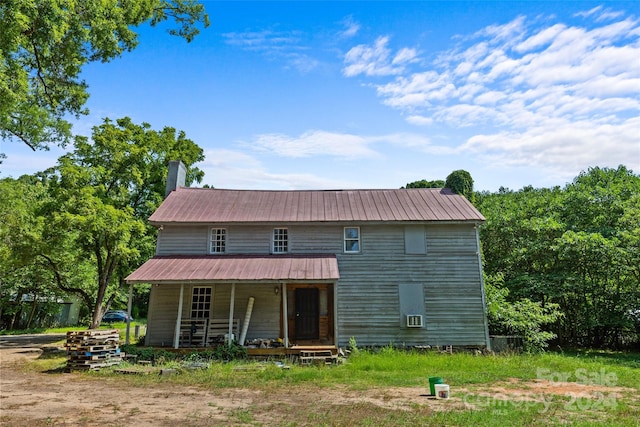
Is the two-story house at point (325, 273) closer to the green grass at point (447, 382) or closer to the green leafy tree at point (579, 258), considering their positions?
the green grass at point (447, 382)

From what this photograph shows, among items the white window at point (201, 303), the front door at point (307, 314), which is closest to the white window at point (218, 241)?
the white window at point (201, 303)

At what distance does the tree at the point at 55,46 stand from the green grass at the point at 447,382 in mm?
8300

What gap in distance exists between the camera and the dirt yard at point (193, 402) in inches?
282

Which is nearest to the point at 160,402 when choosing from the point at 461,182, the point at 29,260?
the point at 29,260

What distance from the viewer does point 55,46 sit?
35.2 feet

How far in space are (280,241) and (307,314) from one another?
130 inches

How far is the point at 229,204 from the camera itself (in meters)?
18.2

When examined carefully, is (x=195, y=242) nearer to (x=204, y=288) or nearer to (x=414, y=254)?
(x=204, y=288)

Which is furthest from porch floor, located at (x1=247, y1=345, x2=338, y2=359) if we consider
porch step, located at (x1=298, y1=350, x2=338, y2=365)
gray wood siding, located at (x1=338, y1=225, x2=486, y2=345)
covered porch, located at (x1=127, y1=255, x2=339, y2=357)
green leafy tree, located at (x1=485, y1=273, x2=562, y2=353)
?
green leafy tree, located at (x1=485, y1=273, x2=562, y2=353)

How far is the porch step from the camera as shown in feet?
43.0

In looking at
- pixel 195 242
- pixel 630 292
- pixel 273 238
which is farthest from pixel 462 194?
pixel 195 242

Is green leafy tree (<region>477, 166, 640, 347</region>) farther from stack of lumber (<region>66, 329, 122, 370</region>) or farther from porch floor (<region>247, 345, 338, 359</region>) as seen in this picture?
stack of lumber (<region>66, 329, 122, 370</region>)

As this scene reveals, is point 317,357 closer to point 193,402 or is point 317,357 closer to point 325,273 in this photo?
point 325,273

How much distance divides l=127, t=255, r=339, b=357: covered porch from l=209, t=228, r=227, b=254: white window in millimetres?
595
